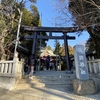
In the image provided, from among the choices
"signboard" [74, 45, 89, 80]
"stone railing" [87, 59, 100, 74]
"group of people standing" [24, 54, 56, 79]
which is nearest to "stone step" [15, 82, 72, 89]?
"group of people standing" [24, 54, 56, 79]

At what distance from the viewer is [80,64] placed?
236 inches

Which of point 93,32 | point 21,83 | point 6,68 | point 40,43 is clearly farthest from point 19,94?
point 40,43

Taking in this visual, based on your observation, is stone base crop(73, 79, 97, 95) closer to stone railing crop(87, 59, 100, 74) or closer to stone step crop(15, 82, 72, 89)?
stone step crop(15, 82, 72, 89)

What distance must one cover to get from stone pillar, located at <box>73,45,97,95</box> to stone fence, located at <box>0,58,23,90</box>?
322 cm

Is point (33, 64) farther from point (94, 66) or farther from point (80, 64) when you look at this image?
point (94, 66)

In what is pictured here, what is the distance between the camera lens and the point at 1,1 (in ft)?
44.7

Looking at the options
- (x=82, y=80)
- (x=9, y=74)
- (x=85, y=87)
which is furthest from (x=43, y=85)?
(x=85, y=87)

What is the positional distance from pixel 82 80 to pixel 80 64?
807 mm

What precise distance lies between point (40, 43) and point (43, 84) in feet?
50.5

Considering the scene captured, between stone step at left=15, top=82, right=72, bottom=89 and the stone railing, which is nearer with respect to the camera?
stone step at left=15, top=82, right=72, bottom=89

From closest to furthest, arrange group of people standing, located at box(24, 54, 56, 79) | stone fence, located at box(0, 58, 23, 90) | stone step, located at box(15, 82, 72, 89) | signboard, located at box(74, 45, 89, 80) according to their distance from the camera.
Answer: signboard, located at box(74, 45, 89, 80) < stone step, located at box(15, 82, 72, 89) < stone fence, located at box(0, 58, 23, 90) < group of people standing, located at box(24, 54, 56, 79)

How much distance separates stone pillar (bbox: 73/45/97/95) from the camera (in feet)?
17.4

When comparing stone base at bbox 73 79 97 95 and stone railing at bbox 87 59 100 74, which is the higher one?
stone railing at bbox 87 59 100 74

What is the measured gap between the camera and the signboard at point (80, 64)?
18.8 feet
